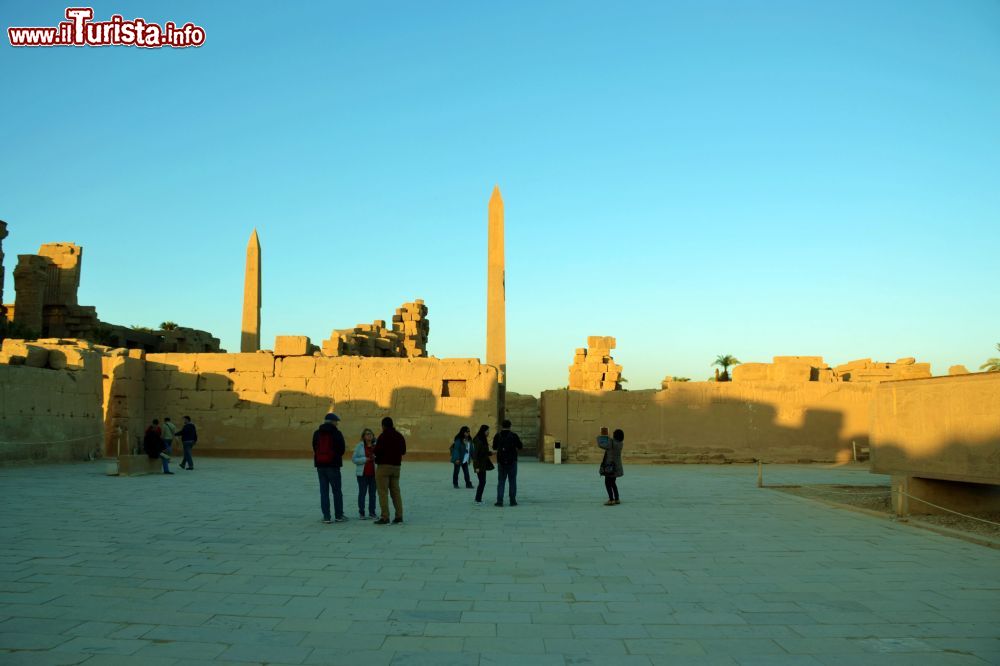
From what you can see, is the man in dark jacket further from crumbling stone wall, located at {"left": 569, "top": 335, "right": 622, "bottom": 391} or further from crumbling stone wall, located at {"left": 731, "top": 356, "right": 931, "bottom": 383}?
crumbling stone wall, located at {"left": 569, "top": 335, "right": 622, "bottom": 391}

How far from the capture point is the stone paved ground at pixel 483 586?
4617 millimetres

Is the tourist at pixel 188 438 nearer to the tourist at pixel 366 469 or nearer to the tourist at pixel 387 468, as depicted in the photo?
the tourist at pixel 366 469

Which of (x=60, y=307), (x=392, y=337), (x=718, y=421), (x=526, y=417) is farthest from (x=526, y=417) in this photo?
(x=60, y=307)

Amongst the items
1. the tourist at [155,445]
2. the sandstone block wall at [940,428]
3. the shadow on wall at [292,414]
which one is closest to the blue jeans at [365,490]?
the tourist at [155,445]

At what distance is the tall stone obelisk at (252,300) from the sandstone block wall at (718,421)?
1471 centimetres

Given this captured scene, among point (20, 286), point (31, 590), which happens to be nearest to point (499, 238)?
point (20, 286)

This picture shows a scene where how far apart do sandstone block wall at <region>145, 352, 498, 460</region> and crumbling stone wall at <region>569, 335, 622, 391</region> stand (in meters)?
7.98

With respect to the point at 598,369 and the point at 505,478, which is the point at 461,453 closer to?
the point at 505,478

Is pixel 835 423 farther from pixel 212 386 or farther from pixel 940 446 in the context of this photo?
pixel 212 386

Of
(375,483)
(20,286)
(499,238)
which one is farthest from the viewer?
(20,286)

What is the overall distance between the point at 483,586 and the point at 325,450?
410cm

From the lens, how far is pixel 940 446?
10180 mm

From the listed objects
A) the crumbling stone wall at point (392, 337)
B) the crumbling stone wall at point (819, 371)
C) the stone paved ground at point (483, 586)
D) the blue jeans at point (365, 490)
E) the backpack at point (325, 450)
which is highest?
the crumbling stone wall at point (392, 337)

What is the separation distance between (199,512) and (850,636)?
8040mm
